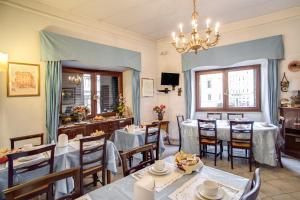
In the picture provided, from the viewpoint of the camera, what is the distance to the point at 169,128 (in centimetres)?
580

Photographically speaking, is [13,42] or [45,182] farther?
[13,42]

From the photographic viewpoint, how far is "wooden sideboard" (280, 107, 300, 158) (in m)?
3.76

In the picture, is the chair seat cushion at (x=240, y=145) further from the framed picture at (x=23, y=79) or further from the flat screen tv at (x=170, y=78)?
the framed picture at (x=23, y=79)

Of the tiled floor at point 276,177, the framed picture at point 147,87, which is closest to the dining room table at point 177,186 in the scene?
the tiled floor at point 276,177

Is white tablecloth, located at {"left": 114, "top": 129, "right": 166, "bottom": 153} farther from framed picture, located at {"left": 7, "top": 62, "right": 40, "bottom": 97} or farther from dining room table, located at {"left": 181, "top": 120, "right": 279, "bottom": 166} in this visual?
framed picture, located at {"left": 7, "top": 62, "right": 40, "bottom": 97}

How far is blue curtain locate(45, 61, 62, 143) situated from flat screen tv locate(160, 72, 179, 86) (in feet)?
9.80

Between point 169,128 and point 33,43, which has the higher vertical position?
point 33,43

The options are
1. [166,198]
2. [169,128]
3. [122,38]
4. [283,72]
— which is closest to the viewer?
[166,198]

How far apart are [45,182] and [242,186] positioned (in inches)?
55.3

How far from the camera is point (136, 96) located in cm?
513

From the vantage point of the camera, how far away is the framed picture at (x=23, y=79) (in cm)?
303

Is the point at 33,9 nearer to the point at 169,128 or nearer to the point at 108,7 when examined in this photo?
the point at 108,7

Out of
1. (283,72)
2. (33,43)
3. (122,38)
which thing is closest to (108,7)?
(122,38)

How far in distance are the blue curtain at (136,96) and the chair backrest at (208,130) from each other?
1832 millimetres
